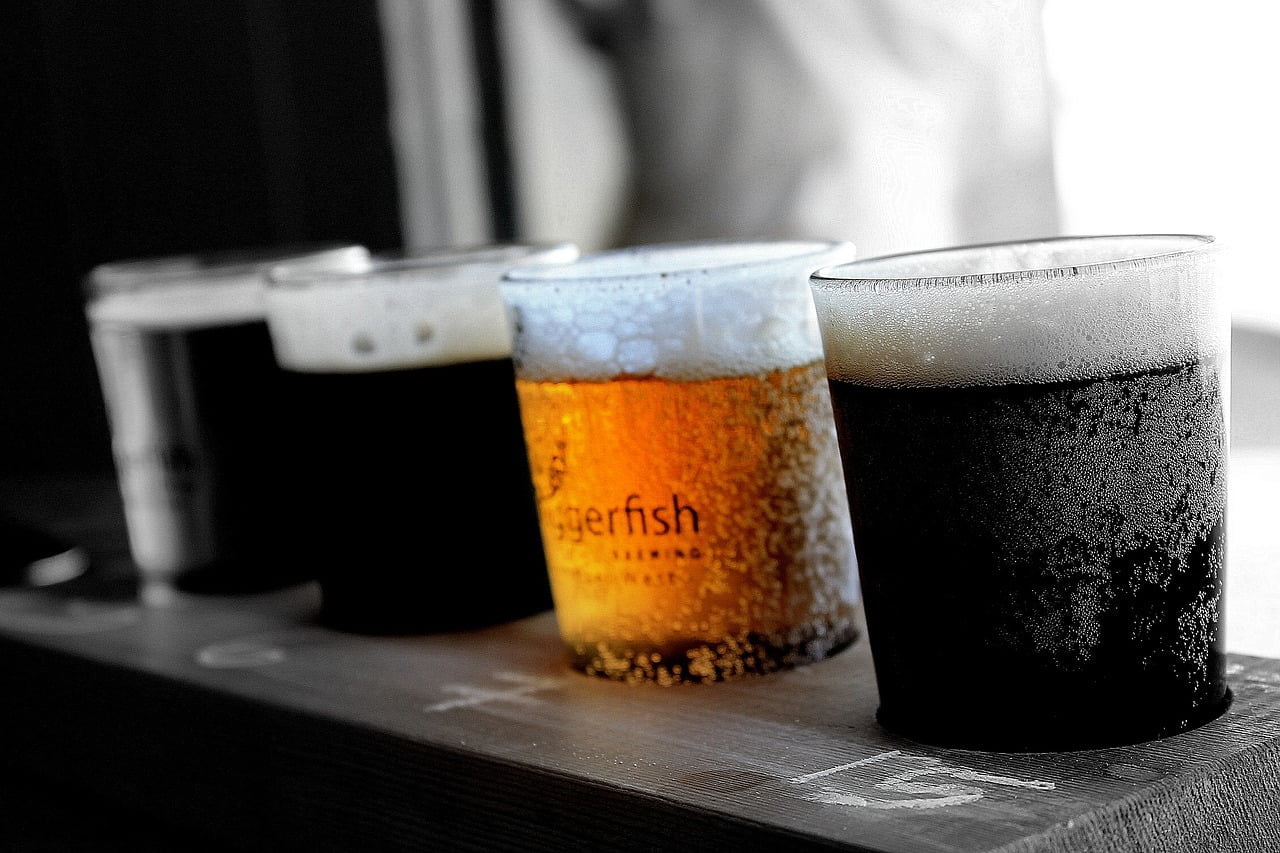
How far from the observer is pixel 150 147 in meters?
1.68

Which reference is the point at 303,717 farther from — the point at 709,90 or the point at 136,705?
the point at 709,90

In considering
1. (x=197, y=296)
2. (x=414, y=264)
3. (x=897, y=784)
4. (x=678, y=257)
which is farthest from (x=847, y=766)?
(x=197, y=296)

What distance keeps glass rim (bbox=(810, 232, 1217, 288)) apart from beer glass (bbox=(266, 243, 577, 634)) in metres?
0.21

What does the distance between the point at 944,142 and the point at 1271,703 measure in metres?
0.63

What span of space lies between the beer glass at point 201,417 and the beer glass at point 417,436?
0.28ft

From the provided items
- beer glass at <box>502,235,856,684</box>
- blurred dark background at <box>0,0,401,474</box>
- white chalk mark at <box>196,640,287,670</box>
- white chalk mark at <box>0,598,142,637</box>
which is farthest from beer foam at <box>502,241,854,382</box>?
blurred dark background at <box>0,0,401,474</box>

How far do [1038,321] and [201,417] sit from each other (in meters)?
0.50

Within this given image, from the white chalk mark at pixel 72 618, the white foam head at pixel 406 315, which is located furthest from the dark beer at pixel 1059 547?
the white chalk mark at pixel 72 618

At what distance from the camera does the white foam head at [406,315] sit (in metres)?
0.70

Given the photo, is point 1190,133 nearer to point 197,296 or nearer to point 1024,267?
point 1024,267

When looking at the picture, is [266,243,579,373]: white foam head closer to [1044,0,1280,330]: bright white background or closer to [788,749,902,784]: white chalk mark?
[788,749,902,784]: white chalk mark

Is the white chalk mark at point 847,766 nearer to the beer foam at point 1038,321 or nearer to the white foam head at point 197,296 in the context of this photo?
the beer foam at point 1038,321

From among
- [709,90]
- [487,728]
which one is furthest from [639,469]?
[709,90]

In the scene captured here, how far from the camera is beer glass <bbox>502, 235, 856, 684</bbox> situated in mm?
580
